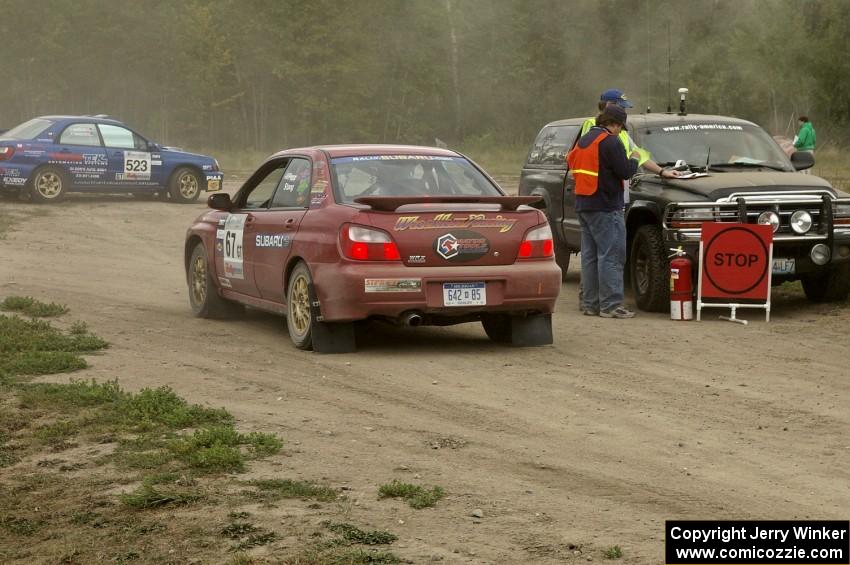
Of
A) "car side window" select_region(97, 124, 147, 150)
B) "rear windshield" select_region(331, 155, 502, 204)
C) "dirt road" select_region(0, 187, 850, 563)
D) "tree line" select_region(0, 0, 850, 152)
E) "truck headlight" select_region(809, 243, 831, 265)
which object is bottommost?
"dirt road" select_region(0, 187, 850, 563)

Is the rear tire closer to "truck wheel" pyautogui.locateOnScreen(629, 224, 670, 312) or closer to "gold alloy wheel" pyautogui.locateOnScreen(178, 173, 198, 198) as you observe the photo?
"truck wheel" pyautogui.locateOnScreen(629, 224, 670, 312)

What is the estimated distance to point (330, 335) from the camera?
9.95 metres

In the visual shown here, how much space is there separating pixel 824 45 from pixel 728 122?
34109 mm

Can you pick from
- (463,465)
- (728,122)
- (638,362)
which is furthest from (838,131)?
(463,465)

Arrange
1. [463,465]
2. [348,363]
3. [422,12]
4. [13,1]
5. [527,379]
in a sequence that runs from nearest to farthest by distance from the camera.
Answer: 1. [463,465]
2. [527,379]
3. [348,363]
4. [422,12]
5. [13,1]

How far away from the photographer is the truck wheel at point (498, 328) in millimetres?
10562

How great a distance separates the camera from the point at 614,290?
1227 centimetres

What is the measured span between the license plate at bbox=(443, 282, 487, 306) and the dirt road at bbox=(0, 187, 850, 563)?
40 cm

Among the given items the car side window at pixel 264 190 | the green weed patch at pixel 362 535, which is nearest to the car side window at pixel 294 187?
the car side window at pixel 264 190

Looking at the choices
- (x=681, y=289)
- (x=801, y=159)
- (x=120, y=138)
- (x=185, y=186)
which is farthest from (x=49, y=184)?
(x=681, y=289)

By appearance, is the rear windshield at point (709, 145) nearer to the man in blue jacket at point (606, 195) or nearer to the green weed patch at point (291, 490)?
the man in blue jacket at point (606, 195)

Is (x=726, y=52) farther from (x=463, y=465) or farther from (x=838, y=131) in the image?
(x=463, y=465)

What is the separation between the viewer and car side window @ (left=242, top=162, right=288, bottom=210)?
A: 1121 centimetres

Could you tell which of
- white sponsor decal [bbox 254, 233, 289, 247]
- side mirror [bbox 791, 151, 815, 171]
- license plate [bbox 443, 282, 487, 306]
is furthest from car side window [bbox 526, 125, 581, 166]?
license plate [bbox 443, 282, 487, 306]
